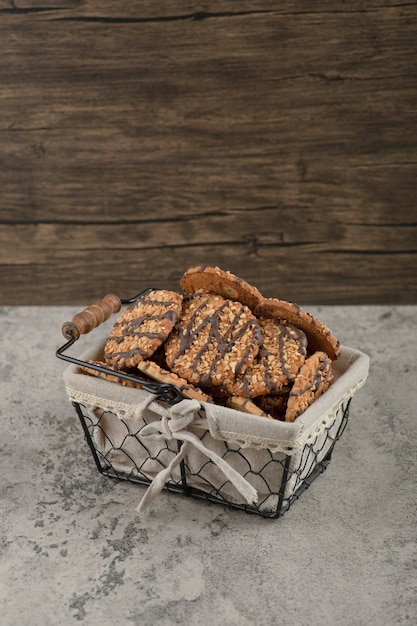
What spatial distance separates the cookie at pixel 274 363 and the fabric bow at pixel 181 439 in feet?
0.28

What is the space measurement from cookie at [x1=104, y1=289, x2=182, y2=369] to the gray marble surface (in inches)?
10.2

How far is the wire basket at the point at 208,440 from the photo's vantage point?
47.7 inches

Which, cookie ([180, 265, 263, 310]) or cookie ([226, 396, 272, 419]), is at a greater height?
cookie ([180, 265, 263, 310])

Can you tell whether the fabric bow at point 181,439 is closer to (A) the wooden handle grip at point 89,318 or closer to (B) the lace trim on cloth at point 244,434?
(B) the lace trim on cloth at point 244,434

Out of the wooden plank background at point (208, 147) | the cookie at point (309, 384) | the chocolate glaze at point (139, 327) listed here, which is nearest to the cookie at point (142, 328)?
the chocolate glaze at point (139, 327)

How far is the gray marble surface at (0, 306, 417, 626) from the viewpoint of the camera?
3.82 feet

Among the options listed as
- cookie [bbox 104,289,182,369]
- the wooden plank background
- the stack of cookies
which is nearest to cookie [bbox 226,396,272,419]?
the stack of cookies

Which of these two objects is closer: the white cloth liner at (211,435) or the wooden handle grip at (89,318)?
the white cloth liner at (211,435)

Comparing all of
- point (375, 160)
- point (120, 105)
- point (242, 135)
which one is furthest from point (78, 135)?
point (375, 160)

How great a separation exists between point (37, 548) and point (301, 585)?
0.41m

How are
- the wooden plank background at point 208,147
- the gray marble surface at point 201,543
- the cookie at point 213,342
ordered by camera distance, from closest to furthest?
1. the gray marble surface at point 201,543
2. the cookie at point 213,342
3. the wooden plank background at point 208,147

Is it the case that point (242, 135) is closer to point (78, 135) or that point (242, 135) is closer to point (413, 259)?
point (78, 135)

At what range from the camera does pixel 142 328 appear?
1325mm

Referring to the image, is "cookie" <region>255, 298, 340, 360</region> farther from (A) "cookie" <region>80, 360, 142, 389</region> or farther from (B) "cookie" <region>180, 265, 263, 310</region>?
(A) "cookie" <region>80, 360, 142, 389</region>
